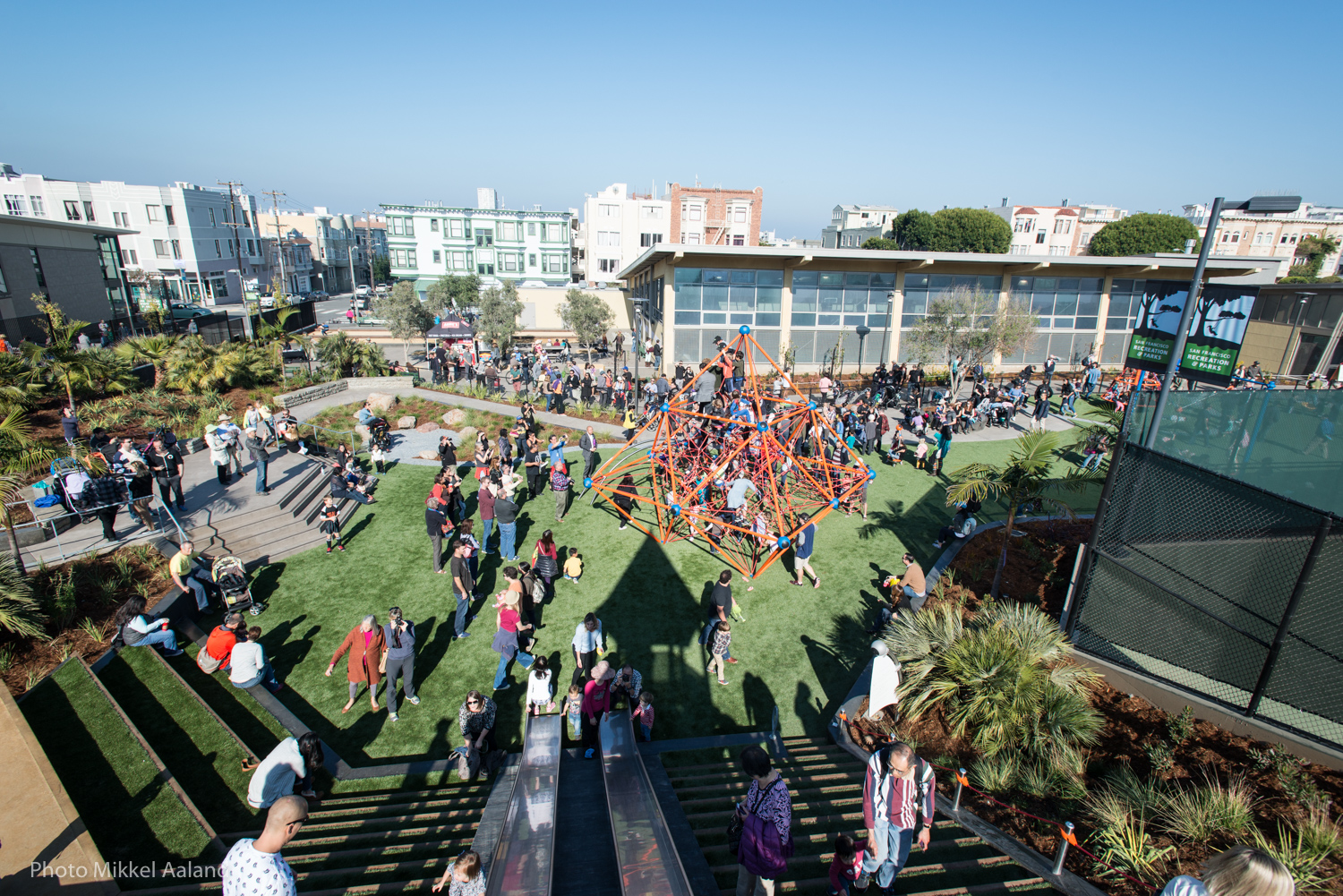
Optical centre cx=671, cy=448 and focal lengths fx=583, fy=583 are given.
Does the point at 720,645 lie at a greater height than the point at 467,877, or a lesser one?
lesser

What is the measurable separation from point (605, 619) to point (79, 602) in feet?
25.8

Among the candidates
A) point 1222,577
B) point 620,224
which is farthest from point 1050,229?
point 1222,577

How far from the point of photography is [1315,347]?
2497 centimetres

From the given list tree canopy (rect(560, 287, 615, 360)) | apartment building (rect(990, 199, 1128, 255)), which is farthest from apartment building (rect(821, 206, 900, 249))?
tree canopy (rect(560, 287, 615, 360))

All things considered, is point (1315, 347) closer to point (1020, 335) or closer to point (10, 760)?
point (1020, 335)

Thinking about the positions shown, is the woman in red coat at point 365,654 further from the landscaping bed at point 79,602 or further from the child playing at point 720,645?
the child playing at point 720,645

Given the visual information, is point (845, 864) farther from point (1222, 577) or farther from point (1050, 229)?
point (1050, 229)

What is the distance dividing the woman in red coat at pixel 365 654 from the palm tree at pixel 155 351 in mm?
16772

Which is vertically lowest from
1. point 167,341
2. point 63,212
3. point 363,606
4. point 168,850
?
point 363,606

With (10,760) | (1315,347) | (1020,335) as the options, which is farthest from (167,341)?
(1315,347)

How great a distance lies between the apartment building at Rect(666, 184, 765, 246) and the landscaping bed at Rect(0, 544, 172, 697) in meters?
51.5

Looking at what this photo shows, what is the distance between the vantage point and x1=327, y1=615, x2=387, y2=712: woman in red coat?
731cm

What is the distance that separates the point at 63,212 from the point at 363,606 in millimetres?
67960

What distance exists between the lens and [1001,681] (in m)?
6.64
